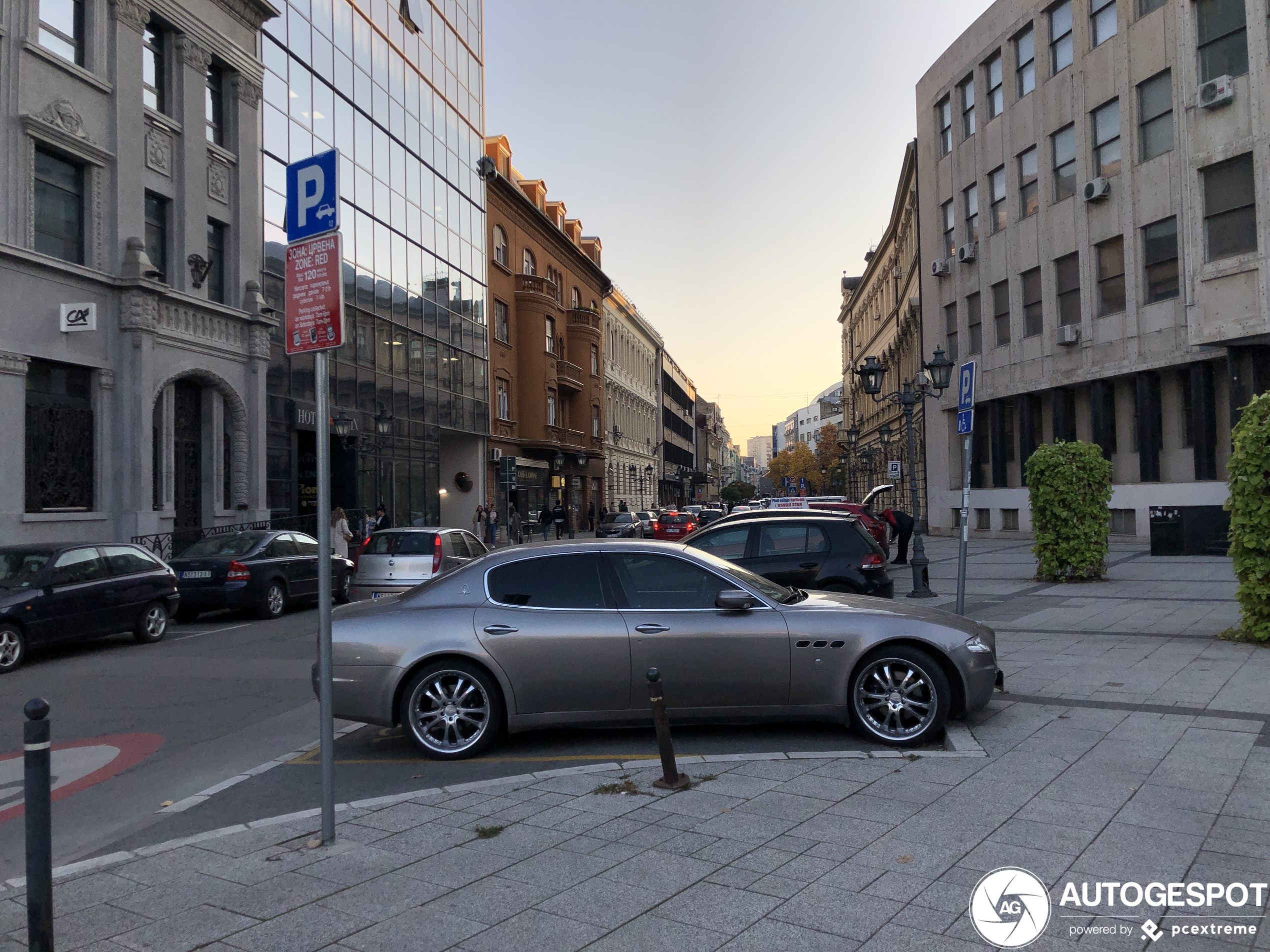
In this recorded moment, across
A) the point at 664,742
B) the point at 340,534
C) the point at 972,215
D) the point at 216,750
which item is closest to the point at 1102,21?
the point at 972,215

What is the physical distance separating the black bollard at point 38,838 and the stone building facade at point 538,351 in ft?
106

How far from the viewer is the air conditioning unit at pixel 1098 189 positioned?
26.3 m

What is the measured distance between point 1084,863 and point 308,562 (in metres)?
15.6

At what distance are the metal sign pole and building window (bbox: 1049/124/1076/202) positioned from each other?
28581 mm

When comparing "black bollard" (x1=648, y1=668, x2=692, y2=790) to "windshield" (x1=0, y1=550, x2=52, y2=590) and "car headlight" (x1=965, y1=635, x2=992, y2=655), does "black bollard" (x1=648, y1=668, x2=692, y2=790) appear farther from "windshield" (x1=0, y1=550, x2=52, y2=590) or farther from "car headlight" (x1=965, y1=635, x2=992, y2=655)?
"windshield" (x1=0, y1=550, x2=52, y2=590)

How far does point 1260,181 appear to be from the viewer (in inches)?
857

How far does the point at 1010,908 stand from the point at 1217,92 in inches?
969

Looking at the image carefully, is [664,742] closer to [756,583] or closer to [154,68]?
[756,583]

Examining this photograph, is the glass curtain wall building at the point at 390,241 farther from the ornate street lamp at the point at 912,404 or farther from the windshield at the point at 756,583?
the windshield at the point at 756,583

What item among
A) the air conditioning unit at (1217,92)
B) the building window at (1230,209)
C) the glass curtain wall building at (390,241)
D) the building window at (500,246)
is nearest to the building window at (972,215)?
the building window at (1230,209)

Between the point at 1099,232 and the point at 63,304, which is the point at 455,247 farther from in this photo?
the point at 1099,232

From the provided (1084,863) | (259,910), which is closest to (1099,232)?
(1084,863)

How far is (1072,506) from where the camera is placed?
16.5 meters

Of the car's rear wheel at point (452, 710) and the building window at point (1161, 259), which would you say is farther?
the building window at point (1161, 259)
